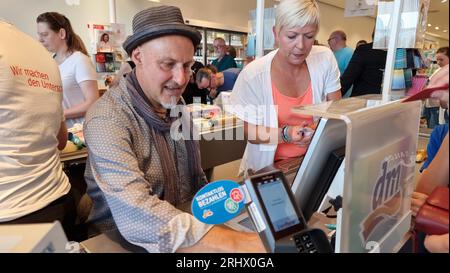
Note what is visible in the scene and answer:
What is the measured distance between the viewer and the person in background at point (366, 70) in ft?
8.41

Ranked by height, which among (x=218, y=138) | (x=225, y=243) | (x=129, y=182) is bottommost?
(x=218, y=138)

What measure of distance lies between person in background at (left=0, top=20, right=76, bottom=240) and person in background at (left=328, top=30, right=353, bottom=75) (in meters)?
3.17

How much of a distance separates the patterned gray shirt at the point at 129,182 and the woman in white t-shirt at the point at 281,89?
0.49 metres

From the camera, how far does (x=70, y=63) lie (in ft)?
6.79

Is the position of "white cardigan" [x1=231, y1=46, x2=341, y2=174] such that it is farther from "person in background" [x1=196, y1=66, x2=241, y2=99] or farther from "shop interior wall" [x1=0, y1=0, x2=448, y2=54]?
"person in background" [x1=196, y1=66, x2=241, y2=99]

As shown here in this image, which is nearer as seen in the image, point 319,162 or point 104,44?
point 319,162

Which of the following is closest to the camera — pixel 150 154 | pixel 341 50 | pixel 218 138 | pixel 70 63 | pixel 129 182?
pixel 129 182

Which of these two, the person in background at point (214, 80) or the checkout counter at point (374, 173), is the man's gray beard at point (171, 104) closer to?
the checkout counter at point (374, 173)

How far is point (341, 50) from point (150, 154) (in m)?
3.36

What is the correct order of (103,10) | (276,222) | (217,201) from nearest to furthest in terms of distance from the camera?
(276,222), (217,201), (103,10)

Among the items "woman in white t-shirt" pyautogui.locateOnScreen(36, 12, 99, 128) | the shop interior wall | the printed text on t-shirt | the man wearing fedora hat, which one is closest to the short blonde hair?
the man wearing fedora hat

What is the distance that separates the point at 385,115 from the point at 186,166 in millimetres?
697

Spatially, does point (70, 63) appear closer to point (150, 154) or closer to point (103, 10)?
point (150, 154)

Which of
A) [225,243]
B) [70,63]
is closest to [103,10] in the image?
[70,63]
